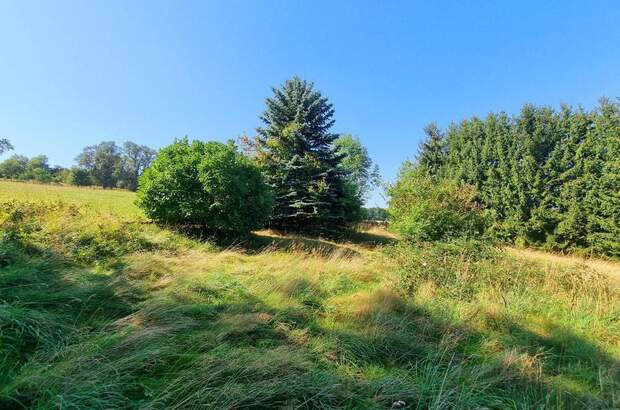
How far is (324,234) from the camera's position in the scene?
43.5 feet

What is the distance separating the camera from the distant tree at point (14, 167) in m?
60.6

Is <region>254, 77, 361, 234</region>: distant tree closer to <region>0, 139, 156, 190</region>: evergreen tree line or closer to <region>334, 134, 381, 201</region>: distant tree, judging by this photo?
<region>334, 134, 381, 201</region>: distant tree

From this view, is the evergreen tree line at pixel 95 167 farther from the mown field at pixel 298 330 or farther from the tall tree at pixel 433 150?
the mown field at pixel 298 330

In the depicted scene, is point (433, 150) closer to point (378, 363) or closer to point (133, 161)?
point (378, 363)

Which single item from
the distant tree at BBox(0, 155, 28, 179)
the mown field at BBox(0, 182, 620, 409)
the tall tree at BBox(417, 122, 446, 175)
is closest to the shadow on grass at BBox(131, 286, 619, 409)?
the mown field at BBox(0, 182, 620, 409)

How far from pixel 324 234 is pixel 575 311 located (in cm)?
983

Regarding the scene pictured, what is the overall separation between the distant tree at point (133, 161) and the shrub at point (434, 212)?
A: 227ft

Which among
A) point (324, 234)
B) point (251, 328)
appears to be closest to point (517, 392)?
point (251, 328)

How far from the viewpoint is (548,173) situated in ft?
45.0

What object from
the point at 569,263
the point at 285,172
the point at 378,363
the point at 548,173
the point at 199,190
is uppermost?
the point at 548,173

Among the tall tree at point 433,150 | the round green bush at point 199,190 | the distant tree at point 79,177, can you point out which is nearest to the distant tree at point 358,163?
the tall tree at point 433,150

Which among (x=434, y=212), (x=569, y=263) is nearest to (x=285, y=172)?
(x=434, y=212)

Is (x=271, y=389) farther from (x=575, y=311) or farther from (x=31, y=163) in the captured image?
(x=31, y=163)

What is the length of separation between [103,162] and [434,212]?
77.1 metres
